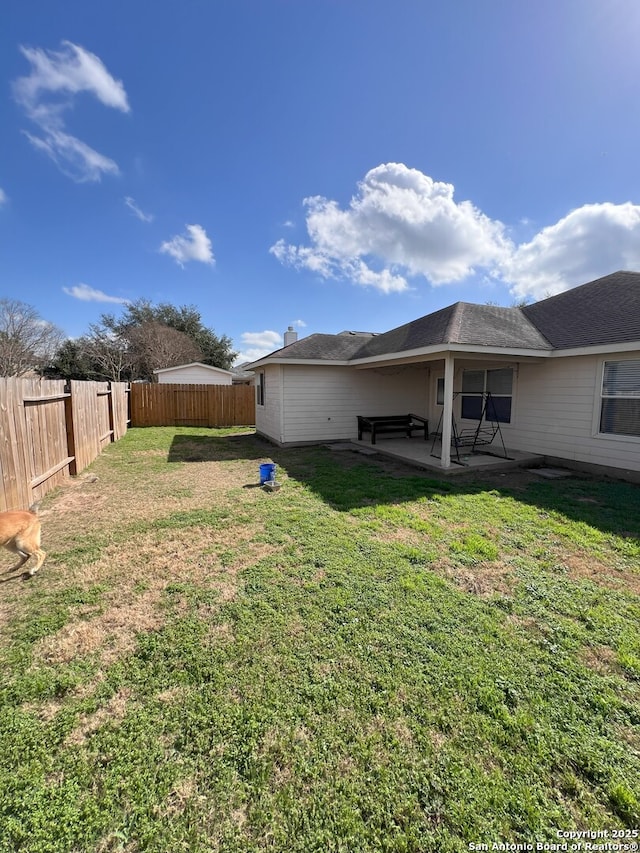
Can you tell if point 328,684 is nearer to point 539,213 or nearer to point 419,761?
point 419,761

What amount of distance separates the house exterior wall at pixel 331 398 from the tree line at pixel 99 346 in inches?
718

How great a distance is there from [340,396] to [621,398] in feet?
20.4

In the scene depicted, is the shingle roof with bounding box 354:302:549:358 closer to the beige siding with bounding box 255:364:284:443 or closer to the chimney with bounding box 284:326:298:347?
the beige siding with bounding box 255:364:284:443

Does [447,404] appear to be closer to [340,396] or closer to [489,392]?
[489,392]

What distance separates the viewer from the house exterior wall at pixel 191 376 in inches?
735

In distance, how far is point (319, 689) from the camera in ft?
6.20

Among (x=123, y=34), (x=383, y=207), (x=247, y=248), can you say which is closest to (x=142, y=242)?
(x=247, y=248)

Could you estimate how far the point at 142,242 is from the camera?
16453 millimetres

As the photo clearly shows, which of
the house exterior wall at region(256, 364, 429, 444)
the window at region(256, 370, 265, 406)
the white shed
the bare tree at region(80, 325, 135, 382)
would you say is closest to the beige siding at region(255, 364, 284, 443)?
the house exterior wall at region(256, 364, 429, 444)

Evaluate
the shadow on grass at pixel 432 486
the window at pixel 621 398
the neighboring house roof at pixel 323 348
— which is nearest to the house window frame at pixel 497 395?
the shadow on grass at pixel 432 486

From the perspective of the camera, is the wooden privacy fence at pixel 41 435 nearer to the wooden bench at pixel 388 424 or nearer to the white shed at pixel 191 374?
the wooden bench at pixel 388 424

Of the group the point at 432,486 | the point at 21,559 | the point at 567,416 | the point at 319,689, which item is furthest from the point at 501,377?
the point at 21,559

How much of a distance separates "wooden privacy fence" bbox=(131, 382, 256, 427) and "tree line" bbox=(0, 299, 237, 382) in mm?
10898

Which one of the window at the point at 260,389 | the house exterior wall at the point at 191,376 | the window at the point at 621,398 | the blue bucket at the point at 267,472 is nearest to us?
the blue bucket at the point at 267,472
